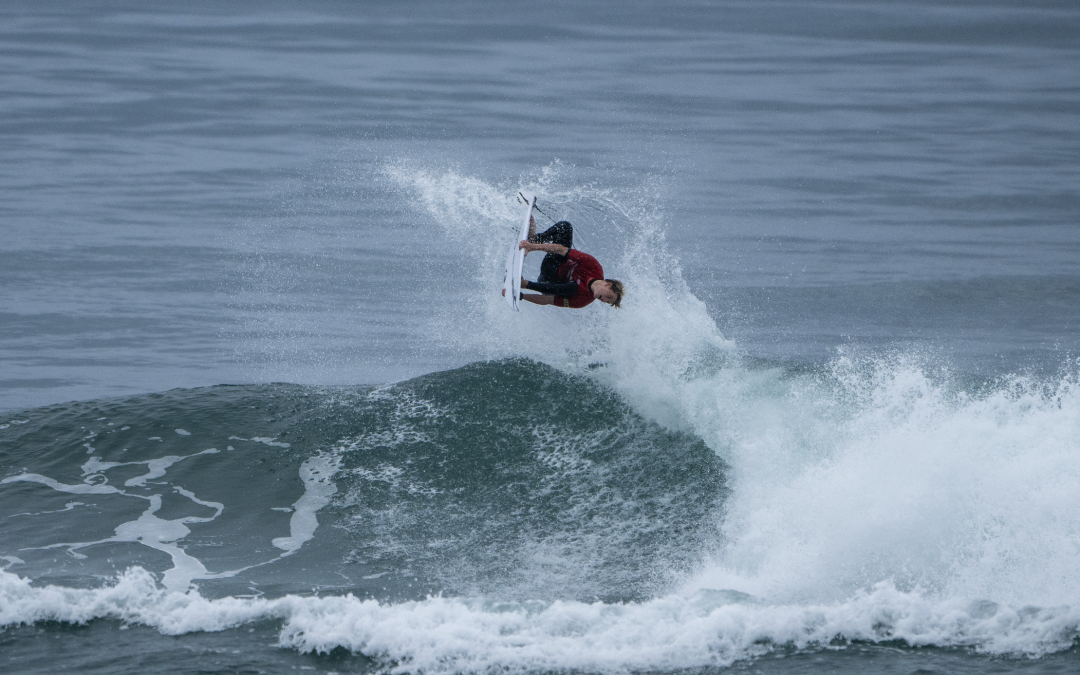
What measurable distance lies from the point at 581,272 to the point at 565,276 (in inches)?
6.6

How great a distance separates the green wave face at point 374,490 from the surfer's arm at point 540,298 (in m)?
1.11

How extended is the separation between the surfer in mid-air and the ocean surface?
1.16m

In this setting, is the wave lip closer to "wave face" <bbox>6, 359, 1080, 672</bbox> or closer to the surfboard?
"wave face" <bbox>6, 359, 1080, 672</bbox>

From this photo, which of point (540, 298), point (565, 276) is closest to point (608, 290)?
point (565, 276)

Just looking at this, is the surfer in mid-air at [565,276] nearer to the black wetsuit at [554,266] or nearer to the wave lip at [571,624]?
the black wetsuit at [554,266]

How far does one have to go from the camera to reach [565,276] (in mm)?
11508

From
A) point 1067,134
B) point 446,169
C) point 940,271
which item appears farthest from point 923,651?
point 1067,134

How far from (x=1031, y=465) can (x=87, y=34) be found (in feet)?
165

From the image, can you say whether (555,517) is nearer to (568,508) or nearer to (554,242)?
(568,508)

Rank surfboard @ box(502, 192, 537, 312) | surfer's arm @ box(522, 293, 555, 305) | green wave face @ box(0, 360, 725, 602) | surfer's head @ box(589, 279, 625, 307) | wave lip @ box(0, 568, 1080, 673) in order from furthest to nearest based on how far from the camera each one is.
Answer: surfer's arm @ box(522, 293, 555, 305), surfboard @ box(502, 192, 537, 312), surfer's head @ box(589, 279, 625, 307), green wave face @ box(0, 360, 725, 602), wave lip @ box(0, 568, 1080, 673)

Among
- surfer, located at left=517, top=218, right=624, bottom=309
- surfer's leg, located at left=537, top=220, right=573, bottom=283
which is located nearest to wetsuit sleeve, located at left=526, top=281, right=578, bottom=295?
surfer, located at left=517, top=218, right=624, bottom=309

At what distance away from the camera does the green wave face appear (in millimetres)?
9352

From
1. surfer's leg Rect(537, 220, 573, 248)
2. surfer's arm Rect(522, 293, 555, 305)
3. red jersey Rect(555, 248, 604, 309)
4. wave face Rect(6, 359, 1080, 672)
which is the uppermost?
surfer's leg Rect(537, 220, 573, 248)

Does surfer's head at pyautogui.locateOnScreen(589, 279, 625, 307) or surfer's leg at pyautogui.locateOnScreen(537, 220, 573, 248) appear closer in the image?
surfer's head at pyautogui.locateOnScreen(589, 279, 625, 307)
